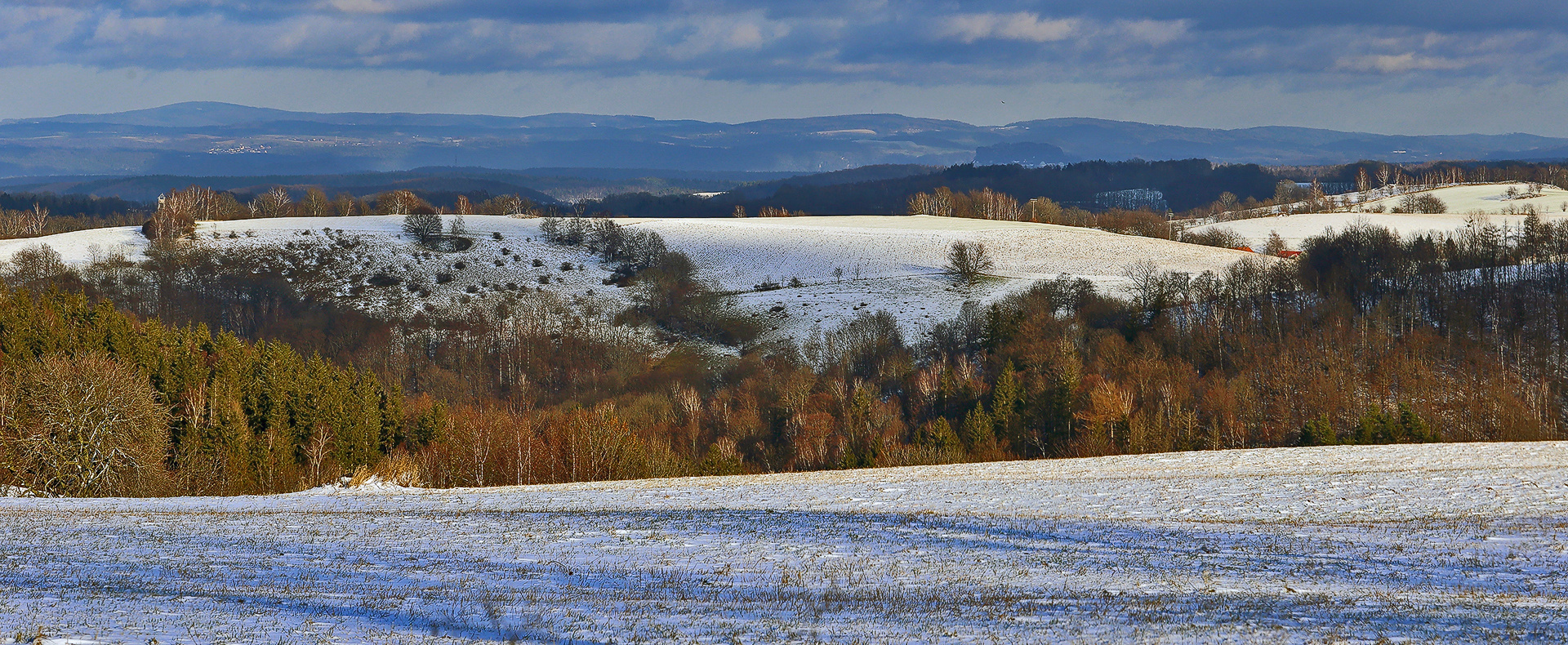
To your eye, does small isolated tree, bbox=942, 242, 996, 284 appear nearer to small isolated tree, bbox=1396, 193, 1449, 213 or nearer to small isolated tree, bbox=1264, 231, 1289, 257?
small isolated tree, bbox=1264, 231, 1289, 257

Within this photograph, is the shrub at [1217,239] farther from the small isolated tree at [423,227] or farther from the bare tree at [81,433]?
the bare tree at [81,433]

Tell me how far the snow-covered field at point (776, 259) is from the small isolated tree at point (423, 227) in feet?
5.44

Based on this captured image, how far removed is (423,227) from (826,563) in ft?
396

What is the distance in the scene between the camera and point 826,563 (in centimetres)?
1878

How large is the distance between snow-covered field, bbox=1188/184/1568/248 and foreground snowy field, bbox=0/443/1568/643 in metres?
112

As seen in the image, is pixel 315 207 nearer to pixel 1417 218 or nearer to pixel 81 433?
pixel 81 433

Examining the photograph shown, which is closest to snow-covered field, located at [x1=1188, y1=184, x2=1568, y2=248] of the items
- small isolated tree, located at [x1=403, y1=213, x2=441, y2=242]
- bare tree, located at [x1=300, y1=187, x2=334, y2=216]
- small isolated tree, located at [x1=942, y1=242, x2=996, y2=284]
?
small isolated tree, located at [x1=942, y1=242, x2=996, y2=284]

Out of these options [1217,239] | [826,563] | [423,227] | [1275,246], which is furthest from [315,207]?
[826,563]

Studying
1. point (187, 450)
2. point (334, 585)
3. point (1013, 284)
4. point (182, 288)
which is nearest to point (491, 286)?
point (182, 288)

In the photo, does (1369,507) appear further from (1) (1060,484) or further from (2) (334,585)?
(2) (334,585)

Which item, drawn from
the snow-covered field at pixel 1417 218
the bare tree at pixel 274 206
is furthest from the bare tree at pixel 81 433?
the bare tree at pixel 274 206

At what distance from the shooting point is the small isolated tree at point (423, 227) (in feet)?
417

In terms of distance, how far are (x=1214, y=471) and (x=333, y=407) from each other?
43.2m

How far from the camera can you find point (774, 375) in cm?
7888
